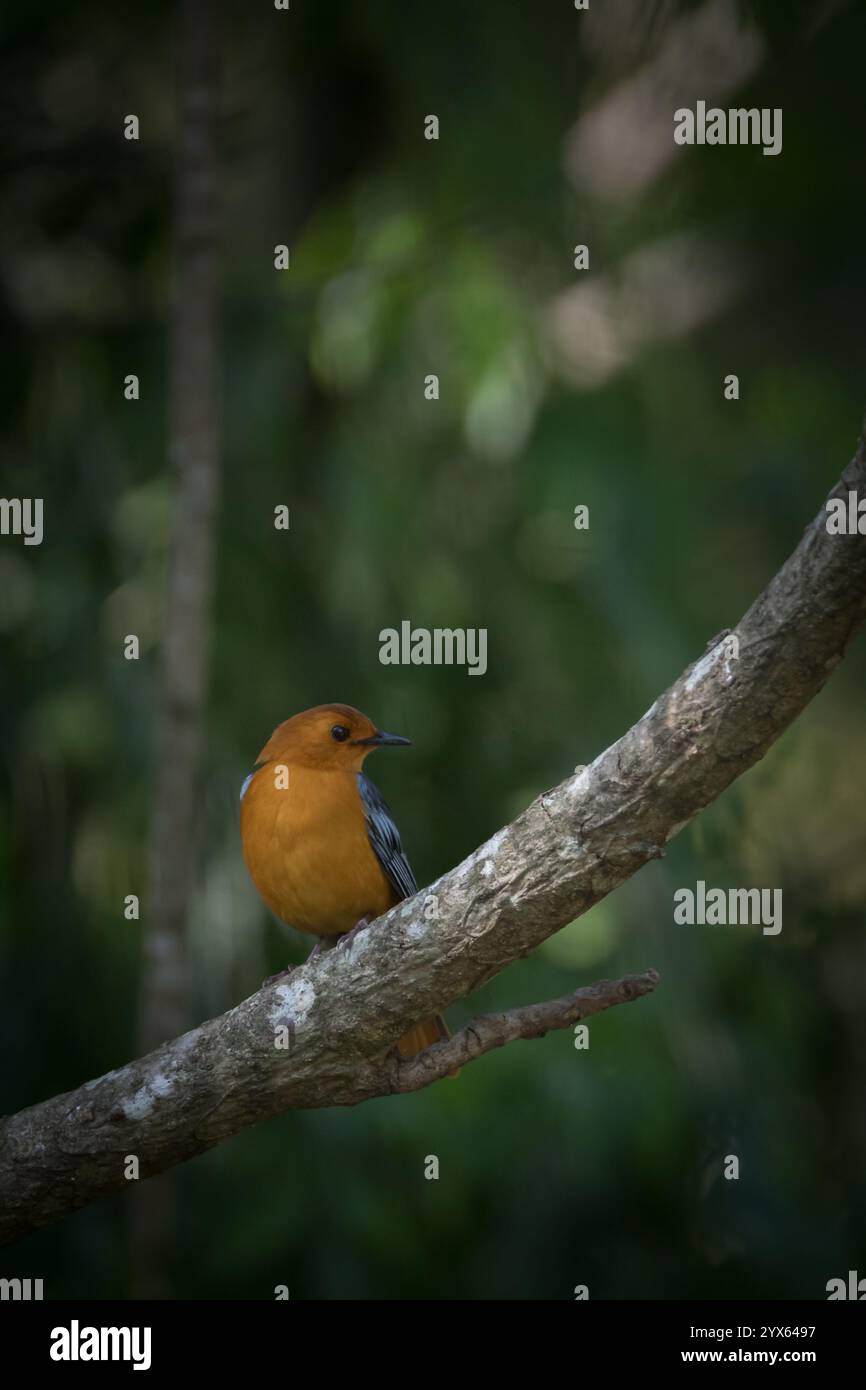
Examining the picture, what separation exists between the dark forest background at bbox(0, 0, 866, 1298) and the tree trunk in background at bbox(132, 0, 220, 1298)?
886 mm

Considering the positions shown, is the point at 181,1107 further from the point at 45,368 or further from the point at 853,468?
the point at 45,368

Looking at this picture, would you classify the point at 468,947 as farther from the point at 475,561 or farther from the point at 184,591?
the point at 475,561

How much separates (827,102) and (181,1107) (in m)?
5.67

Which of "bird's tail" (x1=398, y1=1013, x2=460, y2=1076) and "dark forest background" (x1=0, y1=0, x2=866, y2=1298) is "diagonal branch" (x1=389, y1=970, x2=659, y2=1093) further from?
"dark forest background" (x1=0, y1=0, x2=866, y2=1298)

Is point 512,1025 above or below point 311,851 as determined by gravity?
below

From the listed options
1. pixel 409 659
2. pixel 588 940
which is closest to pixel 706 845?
pixel 588 940

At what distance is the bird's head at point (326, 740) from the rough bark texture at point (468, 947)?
3.77ft

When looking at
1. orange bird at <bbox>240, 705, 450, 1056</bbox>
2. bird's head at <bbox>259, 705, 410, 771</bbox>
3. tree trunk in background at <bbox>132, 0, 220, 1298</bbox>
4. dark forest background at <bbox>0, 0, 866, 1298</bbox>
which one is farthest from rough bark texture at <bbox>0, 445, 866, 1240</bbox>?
dark forest background at <bbox>0, 0, 866, 1298</bbox>

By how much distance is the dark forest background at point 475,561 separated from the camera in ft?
22.2

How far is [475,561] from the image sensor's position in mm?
7043

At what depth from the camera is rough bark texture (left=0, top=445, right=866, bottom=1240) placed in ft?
10.0

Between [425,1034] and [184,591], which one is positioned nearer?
[425,1034]

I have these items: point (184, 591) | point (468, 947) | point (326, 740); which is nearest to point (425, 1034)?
point (326, 740)

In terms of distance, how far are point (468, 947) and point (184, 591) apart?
2.73 m
